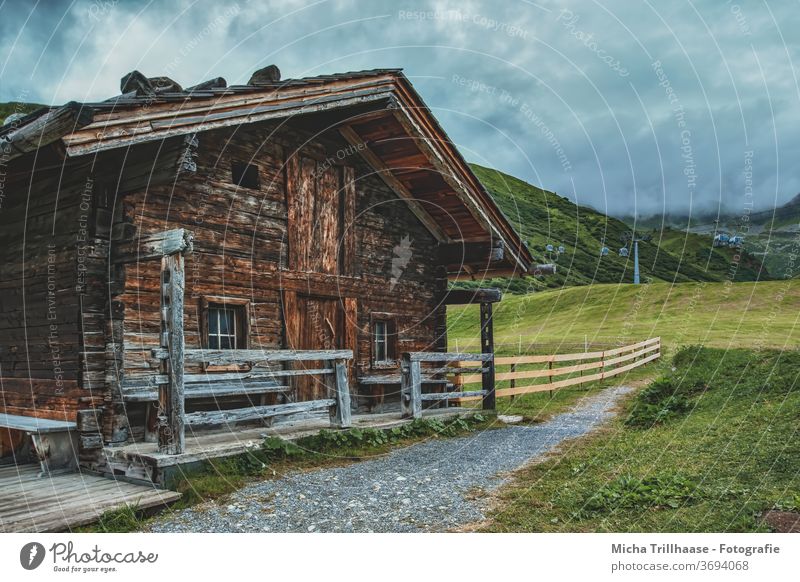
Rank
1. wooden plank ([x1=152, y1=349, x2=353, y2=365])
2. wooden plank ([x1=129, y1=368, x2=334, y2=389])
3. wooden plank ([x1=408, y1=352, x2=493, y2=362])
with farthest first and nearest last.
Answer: wooden plank ([x1=408, y1=352, x2=493, y2=362]), wooden plank ([x1=152, y1=349, x2=353, y2=365]), wooden plank ([x1=129, y1=368, x2=334, y2=389])

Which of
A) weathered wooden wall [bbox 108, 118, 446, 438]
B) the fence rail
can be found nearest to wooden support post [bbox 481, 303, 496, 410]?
weathered wooden wall [bbox 108, 118, 446, 438]

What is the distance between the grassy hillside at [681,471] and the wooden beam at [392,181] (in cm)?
620

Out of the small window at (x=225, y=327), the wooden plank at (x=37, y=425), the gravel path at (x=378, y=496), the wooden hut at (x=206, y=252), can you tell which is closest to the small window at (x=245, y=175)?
the wooden hut at (x=206, y=252)

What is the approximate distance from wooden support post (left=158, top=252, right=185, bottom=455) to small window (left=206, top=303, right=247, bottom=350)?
6.72 ft

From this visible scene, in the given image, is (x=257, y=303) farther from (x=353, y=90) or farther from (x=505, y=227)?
(x=505, y=227)

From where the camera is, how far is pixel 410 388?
11.6m

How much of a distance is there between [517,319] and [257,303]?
48229 mm

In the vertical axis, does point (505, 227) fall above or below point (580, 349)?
above

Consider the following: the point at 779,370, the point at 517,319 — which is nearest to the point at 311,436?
the point at 779,370

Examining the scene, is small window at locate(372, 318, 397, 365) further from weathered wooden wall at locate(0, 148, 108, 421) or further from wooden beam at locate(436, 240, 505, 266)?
weathered wooden wall at locate(0, 148, 108, 421)

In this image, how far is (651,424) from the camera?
429 inches

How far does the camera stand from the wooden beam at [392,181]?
1248 centimetres

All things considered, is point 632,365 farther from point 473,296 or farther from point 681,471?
point 681,471

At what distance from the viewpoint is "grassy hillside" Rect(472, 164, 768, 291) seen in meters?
113
